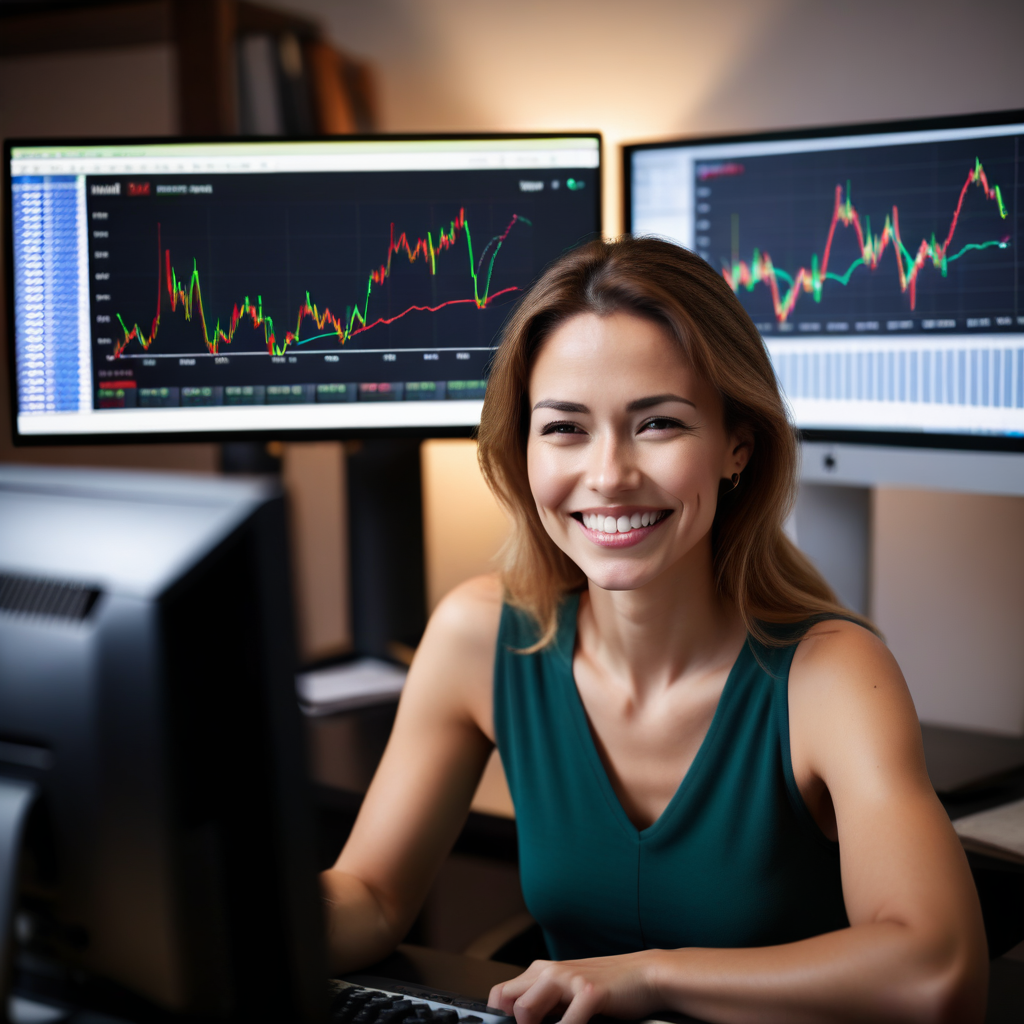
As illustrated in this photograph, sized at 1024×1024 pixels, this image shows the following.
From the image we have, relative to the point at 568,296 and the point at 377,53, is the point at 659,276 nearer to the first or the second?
the point at 568,296

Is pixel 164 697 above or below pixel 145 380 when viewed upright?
below

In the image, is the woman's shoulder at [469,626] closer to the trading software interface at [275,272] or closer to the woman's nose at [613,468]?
the woman's nose at [613,468]

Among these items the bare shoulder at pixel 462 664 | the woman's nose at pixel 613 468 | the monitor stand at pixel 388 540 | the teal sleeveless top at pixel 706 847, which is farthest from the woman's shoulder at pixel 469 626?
the monitor stand at pixel 388 540

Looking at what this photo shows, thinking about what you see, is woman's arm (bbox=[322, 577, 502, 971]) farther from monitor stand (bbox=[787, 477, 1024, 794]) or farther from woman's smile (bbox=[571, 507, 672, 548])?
monitor stand (bbox=[787, 477, 1024, 794])

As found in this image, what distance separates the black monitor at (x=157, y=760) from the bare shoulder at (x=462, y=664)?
2.18 ft

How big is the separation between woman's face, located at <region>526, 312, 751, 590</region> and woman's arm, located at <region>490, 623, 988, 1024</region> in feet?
0.95

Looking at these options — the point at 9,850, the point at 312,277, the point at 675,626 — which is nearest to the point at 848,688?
the point at 675,626

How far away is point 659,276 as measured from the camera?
1020 millimetres

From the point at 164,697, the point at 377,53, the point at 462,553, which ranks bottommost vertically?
the point at 462,553

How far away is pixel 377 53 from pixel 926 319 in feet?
4.01

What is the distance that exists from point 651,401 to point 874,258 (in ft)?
1.81

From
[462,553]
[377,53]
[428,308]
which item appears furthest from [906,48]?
[462,553]

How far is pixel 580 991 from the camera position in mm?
771

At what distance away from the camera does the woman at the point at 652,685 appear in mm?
987
